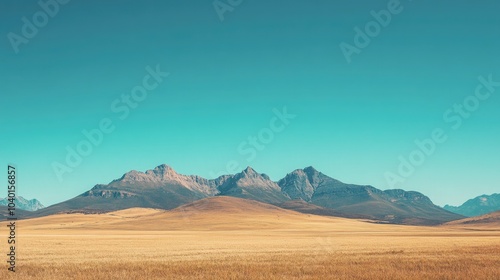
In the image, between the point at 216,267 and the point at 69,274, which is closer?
the point at 69,274

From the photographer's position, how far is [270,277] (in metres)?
26.8

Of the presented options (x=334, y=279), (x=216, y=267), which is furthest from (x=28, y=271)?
(x=334, y=279)

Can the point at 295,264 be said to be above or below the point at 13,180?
below

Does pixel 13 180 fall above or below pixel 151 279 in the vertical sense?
above

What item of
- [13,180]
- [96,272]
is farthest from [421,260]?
[13,180]

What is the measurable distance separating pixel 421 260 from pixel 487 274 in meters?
9.34

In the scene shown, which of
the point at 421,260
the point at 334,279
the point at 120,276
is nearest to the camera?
the point at 334,279

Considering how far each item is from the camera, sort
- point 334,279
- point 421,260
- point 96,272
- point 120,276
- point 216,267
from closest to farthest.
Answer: point 334,279
point 120,276
point 96,272
point 216,267
point 421,260

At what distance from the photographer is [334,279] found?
85.1 feet

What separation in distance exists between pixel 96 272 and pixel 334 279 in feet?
50.9

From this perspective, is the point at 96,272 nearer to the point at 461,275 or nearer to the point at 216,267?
the point at 216,267

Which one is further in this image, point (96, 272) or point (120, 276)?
point (96, 272)

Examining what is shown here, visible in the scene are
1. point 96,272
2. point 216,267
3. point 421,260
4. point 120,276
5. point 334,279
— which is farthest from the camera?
point 421,260

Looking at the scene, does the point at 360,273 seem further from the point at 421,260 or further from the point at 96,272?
the point at 96,272
